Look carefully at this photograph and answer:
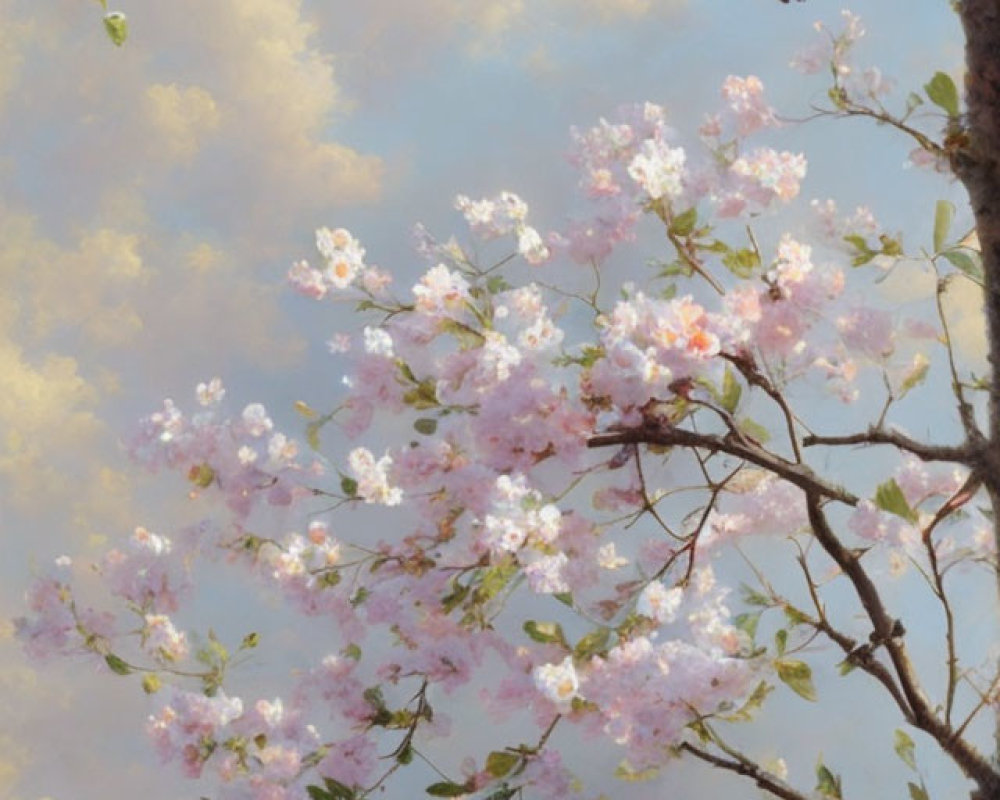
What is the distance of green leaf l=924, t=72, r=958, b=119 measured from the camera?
6.80ft

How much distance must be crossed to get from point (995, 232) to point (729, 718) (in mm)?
864

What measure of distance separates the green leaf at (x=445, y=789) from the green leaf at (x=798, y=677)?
1.74 feet

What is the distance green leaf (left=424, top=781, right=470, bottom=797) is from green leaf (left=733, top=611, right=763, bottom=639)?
50 centimetres

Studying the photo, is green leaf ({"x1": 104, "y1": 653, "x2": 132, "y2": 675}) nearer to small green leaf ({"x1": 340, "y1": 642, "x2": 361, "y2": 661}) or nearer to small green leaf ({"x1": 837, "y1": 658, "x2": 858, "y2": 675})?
small green leaf ({"x1": 340, "y1": 642, "x2": 361, "y2": 661})

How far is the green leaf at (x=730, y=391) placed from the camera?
199 cm

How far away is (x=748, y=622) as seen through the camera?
213 centimetres

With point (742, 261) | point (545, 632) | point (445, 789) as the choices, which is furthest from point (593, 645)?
point (742, 261)

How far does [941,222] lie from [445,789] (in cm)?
117

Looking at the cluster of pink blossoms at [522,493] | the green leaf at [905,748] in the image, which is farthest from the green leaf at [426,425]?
the green leaf at [905,748]

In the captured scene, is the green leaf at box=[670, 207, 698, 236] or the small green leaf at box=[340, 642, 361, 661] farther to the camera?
the small green leaf at box=[340, 642, 361, 661]

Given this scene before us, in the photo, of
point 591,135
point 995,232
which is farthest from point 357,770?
point 995,232

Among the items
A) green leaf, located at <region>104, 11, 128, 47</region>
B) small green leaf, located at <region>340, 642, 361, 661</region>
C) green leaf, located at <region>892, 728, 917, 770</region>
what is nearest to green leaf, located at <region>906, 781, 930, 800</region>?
green leaf, located at <region>892, 728, 917, 770</region>

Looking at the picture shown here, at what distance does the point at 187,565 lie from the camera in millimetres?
2404

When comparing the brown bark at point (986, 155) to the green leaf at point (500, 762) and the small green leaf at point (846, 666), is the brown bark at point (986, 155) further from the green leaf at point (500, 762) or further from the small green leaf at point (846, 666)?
the green leaf at point (500, 762)
